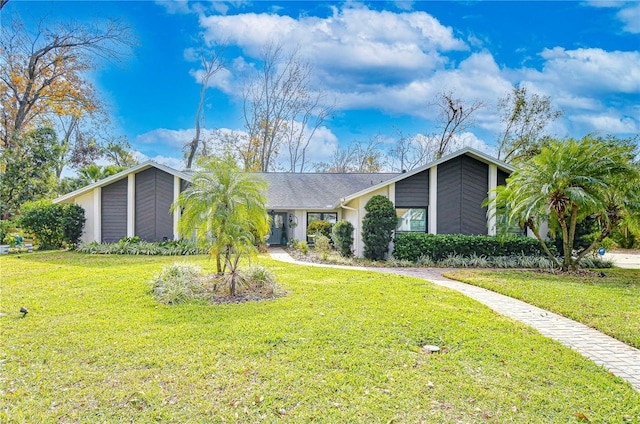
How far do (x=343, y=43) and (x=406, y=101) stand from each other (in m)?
9.83

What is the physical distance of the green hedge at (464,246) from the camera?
13031mm

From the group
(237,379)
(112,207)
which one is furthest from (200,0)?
(237,379)

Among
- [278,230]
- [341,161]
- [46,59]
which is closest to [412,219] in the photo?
[278,230]

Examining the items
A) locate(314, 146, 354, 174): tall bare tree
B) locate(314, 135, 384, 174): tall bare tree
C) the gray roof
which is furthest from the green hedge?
locate(314, 146, 354, 174): tall bare tree

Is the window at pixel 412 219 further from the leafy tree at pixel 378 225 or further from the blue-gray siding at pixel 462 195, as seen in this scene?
the leafy tree at pixel 378 225

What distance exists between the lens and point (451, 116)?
28.1 meters

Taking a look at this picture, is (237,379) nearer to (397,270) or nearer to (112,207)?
(397,270)

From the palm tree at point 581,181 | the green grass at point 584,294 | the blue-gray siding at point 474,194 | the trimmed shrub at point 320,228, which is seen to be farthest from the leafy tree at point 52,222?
the palm tree at point 581,181

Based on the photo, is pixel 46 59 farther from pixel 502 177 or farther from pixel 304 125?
pixel 502 177

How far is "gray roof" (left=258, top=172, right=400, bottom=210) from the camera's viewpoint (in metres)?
19.0

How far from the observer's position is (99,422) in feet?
9.20

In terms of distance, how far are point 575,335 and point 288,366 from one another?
4366 millimetres

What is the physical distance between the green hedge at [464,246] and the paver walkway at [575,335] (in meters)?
4.90

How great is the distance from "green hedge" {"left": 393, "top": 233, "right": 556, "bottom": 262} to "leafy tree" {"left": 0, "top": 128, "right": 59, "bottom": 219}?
19611 millimetres
